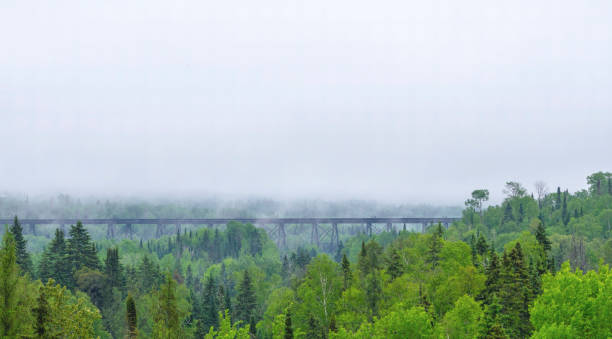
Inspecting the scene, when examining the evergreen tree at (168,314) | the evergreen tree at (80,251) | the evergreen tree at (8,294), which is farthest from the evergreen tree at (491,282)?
the evergreen tree at (80,251)

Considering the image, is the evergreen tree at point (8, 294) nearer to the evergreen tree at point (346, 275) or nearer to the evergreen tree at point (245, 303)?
the evergreen tree at point (346, 275)

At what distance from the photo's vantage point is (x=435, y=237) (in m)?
64.6

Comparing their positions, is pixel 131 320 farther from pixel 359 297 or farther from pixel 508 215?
pixel 508 215

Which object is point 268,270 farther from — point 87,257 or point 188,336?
point 188,336

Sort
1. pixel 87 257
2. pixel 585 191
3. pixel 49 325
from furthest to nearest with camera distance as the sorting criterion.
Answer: pixel 585 191, pixel 87 257, pixel 49 325

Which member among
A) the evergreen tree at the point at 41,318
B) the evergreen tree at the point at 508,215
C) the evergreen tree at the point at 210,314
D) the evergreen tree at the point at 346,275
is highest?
the evergreen tree at the point at 508,215

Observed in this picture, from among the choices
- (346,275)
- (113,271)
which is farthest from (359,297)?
(113,271)

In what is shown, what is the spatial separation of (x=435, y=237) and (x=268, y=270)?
268ft

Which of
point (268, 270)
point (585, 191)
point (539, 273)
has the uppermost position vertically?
point (585, 191)

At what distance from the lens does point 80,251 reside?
74.1 m

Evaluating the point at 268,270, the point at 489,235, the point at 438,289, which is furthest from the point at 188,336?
the point at 489,235

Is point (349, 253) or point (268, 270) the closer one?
point (268, 270)

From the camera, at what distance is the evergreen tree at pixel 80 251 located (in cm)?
7331

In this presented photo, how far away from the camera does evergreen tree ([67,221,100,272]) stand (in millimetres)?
73312
